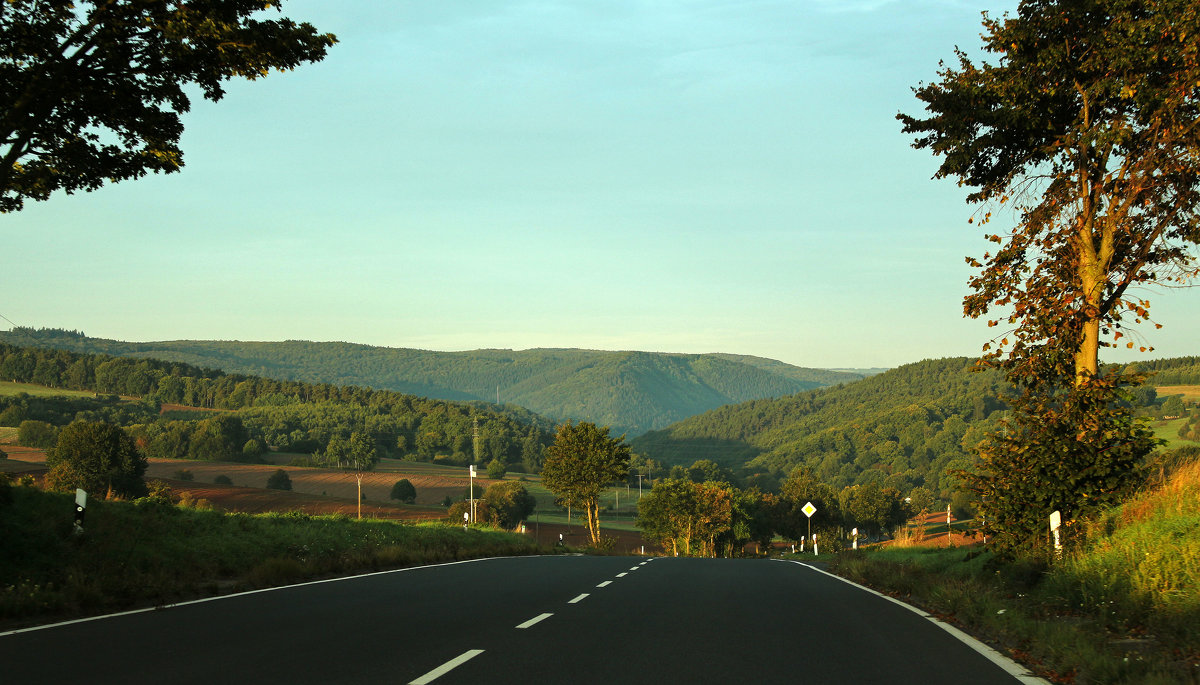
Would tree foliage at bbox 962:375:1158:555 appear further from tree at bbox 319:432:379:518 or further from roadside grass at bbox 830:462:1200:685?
tree at bbox 319:432:379:518

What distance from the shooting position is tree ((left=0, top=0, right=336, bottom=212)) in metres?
13.0

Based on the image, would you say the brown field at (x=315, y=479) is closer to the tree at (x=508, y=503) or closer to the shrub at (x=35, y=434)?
the shrub at (x=35, y=434)

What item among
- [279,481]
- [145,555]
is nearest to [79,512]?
[145,555]

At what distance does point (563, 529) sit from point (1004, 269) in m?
117

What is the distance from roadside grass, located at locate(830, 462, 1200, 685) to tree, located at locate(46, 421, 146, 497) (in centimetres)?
8165

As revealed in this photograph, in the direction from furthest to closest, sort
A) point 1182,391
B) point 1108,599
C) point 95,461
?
point 1182,391 < point 95,461 < point 1108,599

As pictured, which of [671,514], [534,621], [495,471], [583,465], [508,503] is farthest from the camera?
[495,471]

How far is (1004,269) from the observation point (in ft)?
55.2

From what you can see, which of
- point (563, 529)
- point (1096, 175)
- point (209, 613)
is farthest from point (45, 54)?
point (563, 529)

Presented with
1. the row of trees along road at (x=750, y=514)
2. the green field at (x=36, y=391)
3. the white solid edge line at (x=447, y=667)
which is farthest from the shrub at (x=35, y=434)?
the white solid edge line at (x=447, y=667)

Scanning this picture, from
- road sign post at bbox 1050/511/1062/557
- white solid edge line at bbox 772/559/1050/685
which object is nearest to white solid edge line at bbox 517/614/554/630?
white solid edge line at bbox 772/559/1050/685

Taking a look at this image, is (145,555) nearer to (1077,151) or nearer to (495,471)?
(1077,151)

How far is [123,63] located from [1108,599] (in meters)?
14.6

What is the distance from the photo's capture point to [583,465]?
71250 mm
